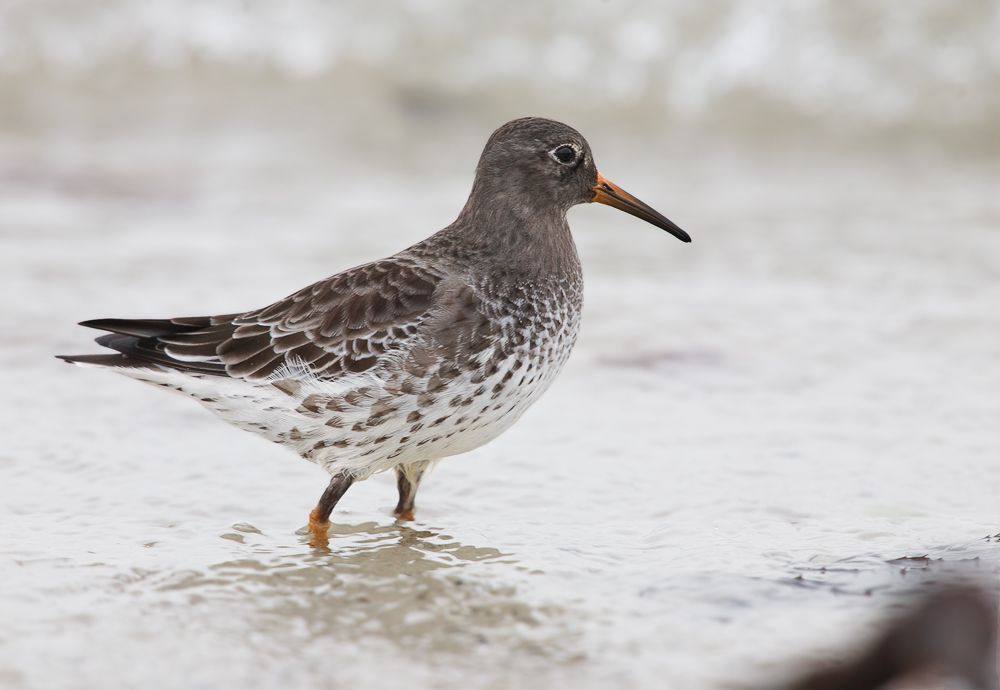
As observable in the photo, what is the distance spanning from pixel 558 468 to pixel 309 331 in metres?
1.55

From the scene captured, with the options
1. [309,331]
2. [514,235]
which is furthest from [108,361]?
[514,235]

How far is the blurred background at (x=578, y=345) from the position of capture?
3.85 meters

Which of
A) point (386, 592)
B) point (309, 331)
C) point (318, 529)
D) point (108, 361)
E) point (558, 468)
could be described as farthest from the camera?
point (558, 468)

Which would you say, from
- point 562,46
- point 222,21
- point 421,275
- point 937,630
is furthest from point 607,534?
point 222,21

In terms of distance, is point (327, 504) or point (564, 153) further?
point (564, 153)

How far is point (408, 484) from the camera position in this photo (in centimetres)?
501

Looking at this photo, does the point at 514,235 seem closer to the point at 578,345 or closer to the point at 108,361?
the point at 108,361

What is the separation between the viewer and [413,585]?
163 inches

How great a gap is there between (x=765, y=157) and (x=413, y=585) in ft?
28.5

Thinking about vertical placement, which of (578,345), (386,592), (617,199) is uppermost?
(617,199)

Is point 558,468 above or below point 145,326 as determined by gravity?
below

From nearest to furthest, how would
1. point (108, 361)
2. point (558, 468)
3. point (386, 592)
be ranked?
point (386, 592), point (108, 361), point (558, 468)

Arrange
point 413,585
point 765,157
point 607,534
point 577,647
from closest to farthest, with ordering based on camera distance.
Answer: point 577,647 → point 413,585 → point 607,534 → point 765,157

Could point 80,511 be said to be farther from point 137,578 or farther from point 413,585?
point 413,585
